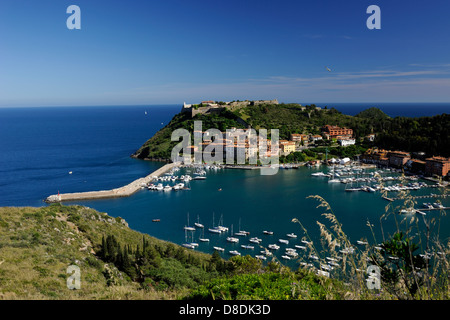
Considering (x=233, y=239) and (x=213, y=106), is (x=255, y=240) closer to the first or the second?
(x=233, y=239)

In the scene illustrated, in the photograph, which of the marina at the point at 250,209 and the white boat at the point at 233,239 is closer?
the marina at the point at 250,209

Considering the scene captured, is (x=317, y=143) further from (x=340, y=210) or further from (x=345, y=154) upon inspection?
(x=340, y=210)

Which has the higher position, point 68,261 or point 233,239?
point 68,261

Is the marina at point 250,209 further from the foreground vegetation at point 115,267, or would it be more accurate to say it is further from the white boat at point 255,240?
the foreground vegetation at point 115,267

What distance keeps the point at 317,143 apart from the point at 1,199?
35.0 meters

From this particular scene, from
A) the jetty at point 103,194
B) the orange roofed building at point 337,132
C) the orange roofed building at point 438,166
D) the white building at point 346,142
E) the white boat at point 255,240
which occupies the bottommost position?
the white boat at point 255,240

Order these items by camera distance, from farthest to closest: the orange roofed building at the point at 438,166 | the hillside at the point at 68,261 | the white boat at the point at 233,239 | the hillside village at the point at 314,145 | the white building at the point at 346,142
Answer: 1. the white building at the point at 346,142
2. the hillside village at the point at 314,145
3. the orange roofed building at the point at 438,166
4. the white boat at the point at 233,239
5. the hillside at the point at 68,261

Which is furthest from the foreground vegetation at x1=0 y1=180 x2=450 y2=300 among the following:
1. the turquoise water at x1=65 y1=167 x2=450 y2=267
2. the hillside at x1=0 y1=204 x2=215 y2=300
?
the turquoise water at x1=65 y1=167 x2=450 y2=267

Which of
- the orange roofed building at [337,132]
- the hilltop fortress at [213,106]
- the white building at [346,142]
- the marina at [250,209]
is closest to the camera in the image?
the marina at [250,209]

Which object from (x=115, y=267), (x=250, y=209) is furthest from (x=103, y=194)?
(x=115, y=267)

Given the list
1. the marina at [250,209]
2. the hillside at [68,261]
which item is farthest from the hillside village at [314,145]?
the hillside at [68,261]

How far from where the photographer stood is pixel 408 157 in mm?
29734

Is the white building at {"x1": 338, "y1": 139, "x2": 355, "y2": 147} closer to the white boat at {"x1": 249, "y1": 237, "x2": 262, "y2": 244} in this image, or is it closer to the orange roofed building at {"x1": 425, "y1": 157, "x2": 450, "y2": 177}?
the orange roofed building at {"x1": 425, "y1": 157, "x2": 450, "y2": 177}
